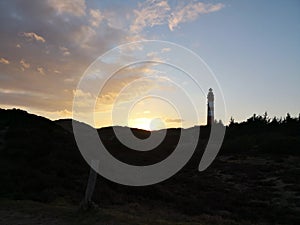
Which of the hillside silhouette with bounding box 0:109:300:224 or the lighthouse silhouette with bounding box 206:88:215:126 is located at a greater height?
the lighthouse silhouette with bounding box 206:88:215:126

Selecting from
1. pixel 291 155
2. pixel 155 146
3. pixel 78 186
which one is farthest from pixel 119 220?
pixel 155 146

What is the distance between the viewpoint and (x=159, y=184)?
22.8 meters

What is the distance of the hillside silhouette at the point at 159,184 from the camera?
48.9 ft

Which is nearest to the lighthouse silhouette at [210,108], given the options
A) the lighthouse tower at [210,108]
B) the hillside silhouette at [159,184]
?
the lighthouse tower at [210,108]

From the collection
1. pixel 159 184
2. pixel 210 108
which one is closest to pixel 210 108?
pixel 210 108

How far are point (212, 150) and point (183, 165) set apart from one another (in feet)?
34.3

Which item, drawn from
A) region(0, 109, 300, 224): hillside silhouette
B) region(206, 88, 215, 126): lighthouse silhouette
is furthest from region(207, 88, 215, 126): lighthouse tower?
region(0, 109, 300, 224): hillside silhouette

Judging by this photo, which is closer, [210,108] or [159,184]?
[159,184]

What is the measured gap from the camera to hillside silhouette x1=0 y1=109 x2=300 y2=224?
14.9 meters

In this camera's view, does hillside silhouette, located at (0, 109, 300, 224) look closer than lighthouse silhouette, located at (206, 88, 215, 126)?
Yes

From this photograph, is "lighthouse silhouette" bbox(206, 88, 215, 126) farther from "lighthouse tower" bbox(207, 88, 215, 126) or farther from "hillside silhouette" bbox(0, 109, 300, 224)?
"hillside silhouette" bbox(0, 109, 300, 224)

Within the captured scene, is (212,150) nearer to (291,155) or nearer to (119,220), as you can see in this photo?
(291,155)

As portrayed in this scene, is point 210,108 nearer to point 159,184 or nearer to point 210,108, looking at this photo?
point 210,108

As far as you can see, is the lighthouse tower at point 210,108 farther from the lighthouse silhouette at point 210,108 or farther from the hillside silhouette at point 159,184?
the hillside silhouette at point 159,184
